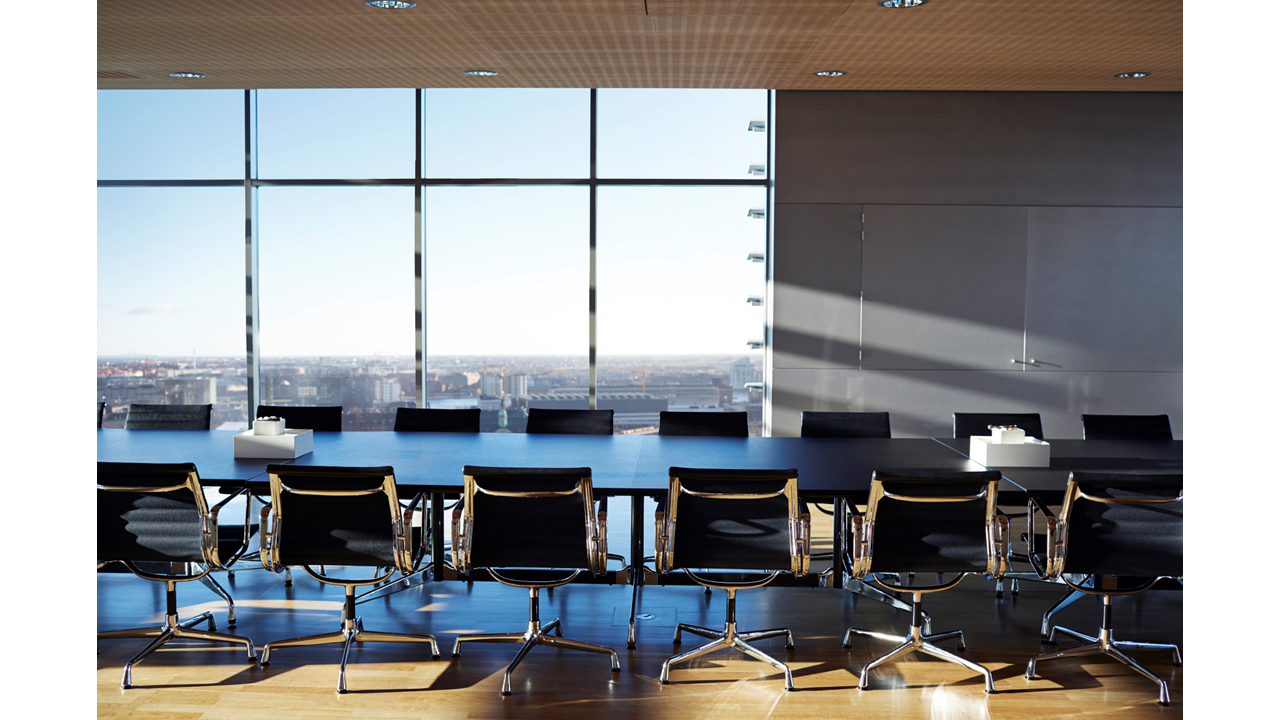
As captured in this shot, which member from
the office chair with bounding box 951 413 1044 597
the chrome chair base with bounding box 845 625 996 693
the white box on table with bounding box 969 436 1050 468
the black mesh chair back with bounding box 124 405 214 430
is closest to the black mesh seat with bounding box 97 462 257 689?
the black mesh chair back with bounding box 124 405 214 430

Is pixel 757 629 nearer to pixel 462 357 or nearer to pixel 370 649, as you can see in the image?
pixel 370 649

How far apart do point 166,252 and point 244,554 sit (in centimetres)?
491

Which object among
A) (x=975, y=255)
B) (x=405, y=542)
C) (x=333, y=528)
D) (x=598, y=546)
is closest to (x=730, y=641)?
(x=598, y=546)

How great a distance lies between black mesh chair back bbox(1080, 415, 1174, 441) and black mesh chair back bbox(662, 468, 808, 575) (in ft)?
9.61

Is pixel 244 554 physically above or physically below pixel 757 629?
above

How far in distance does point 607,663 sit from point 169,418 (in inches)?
139

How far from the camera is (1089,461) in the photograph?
4180 mm

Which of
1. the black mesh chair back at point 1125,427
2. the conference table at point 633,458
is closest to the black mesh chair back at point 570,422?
the conference table at point 633,458

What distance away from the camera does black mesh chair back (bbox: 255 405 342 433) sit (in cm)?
531

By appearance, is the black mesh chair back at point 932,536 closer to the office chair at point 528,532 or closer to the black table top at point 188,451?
the office chair at point 528,532

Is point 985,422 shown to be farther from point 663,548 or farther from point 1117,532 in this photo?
point 663,548

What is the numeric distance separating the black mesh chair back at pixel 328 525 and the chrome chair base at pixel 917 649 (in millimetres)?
1887
